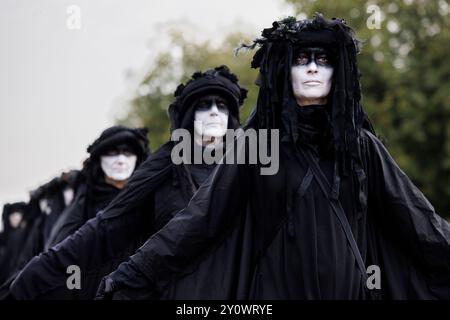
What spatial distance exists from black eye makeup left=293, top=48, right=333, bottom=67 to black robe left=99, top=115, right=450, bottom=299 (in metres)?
0.50

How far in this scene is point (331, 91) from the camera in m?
Answer: 6.42

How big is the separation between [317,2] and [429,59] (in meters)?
4.11

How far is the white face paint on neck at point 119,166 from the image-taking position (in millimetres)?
10984

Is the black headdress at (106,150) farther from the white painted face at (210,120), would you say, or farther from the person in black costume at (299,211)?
the person in black costume at (299,211)

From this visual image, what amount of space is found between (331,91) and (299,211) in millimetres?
789

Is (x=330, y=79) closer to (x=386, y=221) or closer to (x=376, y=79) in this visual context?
(x=386, y=221)

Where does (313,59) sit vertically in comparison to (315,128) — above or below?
above

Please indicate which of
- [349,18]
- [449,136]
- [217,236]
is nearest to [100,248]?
[217,236]

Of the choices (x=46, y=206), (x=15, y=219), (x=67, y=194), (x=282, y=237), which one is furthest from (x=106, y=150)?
(x=15, y=219)

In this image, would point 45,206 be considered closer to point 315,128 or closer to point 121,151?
point 121,151

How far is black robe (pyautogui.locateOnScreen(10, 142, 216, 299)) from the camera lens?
8.53 m

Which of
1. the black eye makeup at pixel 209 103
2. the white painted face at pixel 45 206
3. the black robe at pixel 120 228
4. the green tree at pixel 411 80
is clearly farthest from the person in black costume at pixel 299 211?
the green tree at pixel 411 80

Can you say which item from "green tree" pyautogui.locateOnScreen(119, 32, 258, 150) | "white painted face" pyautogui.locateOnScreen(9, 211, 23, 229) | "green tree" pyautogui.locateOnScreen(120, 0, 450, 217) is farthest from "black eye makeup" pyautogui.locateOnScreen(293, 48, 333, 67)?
"green tree" pyautogui.locateOnScreen(119, 32, 258, 150)

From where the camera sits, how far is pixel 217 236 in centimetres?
636
